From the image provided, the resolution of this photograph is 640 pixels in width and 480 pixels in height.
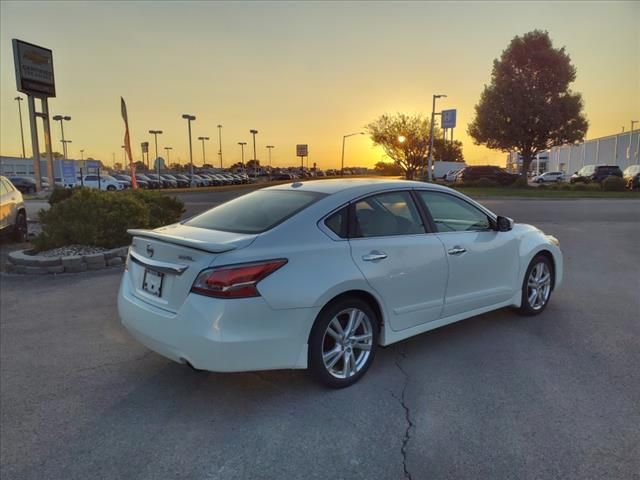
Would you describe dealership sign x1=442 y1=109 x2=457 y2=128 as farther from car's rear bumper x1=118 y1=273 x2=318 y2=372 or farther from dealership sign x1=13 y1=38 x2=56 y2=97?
car's rear bumper x1=118 y1=273 x2=318 y2=372

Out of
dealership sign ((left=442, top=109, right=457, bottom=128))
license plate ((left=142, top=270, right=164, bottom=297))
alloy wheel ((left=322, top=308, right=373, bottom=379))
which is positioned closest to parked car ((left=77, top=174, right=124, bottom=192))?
dealership sign ((left=442, top=109, right=457, bottom=128))

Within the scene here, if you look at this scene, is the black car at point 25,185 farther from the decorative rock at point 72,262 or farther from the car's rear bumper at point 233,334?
the car's rear bumper at point 233,334

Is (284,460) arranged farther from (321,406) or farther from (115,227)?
(115,227)

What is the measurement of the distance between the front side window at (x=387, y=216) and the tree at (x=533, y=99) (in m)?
37.9

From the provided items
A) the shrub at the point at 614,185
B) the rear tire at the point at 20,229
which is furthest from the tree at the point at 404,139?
the rear tire at the point at 20,229

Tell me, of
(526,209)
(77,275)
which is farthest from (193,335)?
(526,209)

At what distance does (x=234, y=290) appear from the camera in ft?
9.96

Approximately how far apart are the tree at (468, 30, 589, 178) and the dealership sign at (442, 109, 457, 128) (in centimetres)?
283

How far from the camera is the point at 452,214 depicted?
4621mm

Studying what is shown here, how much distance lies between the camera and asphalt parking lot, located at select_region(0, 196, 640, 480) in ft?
8.95

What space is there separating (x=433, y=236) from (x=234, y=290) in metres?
1.90

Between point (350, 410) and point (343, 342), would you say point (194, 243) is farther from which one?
point (350, 410)

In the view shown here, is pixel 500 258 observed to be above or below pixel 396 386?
above

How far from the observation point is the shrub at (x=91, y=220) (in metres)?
8.49
